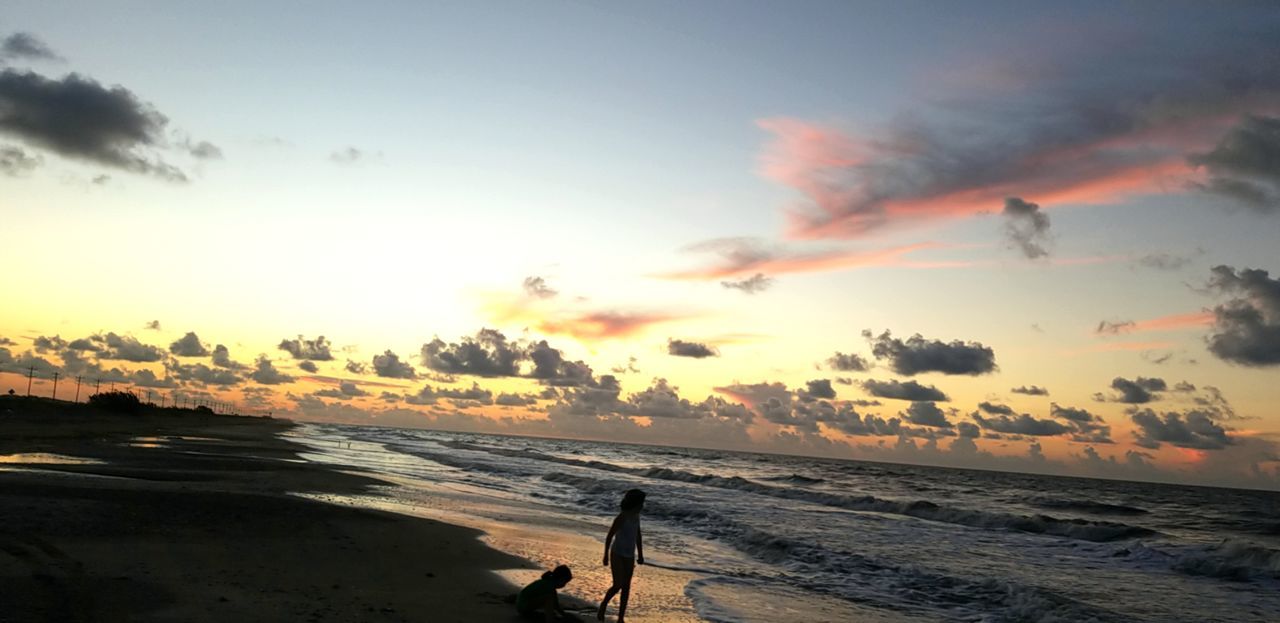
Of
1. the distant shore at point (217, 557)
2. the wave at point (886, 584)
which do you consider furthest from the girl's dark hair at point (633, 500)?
the wave at point (886, 584)

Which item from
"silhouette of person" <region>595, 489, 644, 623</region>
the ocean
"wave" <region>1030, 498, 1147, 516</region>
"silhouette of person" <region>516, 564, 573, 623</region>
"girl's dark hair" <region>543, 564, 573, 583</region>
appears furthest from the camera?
"wave" <region>1030, 498, 1147, 516</region>

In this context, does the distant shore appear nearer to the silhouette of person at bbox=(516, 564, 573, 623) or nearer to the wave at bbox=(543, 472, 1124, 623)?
the silhouette of person at bbox=(516, 564, 573, 623)

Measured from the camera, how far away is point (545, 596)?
10789mm

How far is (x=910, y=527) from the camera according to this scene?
3269cm

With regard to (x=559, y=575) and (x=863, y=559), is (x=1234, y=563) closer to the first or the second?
(x=863, y=559)

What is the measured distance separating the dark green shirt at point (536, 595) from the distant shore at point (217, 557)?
33 cm

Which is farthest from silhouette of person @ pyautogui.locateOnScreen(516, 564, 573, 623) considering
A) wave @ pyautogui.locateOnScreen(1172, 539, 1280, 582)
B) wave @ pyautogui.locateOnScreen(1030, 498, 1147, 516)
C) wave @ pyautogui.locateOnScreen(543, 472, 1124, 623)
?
wave @ pyautogui.locateOnScreen(1030, 498, 1147, 516)

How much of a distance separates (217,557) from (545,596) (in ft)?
20.4

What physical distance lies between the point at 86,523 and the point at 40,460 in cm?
1855

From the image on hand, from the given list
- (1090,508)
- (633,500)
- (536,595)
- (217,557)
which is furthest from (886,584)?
(1090,508)

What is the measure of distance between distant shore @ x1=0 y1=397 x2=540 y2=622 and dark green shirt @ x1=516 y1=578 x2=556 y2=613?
33 centimetres

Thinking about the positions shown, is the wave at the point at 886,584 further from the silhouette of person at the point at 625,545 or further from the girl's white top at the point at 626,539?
the girl's white top at the point at 626,539

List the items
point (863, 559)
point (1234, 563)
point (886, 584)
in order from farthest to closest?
point (1234, 563) < point (863, 559) < point (886, 584)

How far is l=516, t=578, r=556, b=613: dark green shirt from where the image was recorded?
35.3 ft
